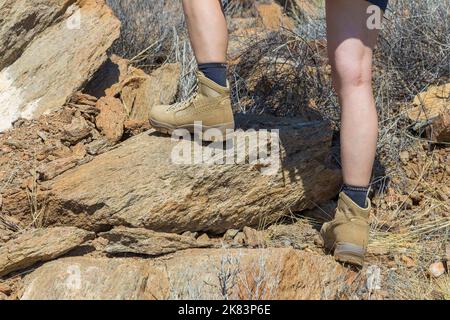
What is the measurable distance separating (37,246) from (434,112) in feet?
7.39

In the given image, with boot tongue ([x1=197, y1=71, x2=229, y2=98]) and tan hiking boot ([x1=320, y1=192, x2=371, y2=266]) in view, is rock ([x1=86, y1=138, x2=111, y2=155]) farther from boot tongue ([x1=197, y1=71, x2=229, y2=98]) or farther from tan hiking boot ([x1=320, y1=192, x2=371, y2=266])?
tan hiking boot ([x1=320, y1=192, x2=371, y2=266])

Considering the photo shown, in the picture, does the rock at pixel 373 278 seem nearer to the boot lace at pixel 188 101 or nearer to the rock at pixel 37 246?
the boot lace at pixel 188 101

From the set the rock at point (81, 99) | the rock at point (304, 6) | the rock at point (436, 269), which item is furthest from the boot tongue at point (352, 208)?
the rock at point (304, 6)

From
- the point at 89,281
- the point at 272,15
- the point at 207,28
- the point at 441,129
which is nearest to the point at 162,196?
the point at 89,281

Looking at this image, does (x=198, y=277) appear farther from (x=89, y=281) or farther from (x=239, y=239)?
(x=239, y=239)

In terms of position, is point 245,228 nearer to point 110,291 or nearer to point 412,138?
point 110,291

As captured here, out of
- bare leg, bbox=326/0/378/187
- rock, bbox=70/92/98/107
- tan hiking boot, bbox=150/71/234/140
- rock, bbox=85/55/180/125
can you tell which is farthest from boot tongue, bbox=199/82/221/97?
rock, bbox=70/92/98/107

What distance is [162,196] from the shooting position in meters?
3.12

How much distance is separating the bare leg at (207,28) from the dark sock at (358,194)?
2.47ft

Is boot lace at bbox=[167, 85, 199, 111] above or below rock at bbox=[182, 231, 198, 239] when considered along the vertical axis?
above

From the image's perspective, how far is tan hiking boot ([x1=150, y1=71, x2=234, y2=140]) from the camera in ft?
10.1

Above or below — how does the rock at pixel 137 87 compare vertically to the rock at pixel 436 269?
above

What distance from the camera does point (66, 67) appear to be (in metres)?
4.01

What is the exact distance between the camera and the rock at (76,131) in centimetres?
369
